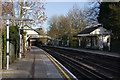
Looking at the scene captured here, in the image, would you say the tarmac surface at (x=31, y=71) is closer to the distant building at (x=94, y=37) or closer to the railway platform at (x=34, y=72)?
the railway platform at (x=34, y=72)

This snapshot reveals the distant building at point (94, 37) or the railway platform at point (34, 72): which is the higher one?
the distant building at point (94, 37)

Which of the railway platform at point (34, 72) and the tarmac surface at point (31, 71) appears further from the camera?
the tarmac surface at point (31, 71)

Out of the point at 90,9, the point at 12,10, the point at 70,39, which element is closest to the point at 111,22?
the point at 90,9

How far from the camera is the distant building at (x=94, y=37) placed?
3947 centimetres

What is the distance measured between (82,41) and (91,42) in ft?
17.4

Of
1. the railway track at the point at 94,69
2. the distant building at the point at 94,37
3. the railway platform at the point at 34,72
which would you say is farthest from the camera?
the distant building at the point at 94,37

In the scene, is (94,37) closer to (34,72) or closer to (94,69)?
(94,69)

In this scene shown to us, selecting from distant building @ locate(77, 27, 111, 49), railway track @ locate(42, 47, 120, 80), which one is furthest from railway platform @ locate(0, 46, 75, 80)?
distant building @ locate(77, 27, 111, 49)

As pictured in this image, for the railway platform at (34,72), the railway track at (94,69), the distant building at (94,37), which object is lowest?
the railway track at (94,69)

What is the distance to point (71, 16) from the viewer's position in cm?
6166

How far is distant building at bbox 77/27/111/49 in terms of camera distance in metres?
39.5

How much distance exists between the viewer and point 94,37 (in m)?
48.0

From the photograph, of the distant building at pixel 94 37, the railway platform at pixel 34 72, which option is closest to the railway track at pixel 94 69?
the railway platform at pixel 34 72

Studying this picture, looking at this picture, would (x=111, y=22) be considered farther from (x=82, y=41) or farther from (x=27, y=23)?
(x=82, y=41)
